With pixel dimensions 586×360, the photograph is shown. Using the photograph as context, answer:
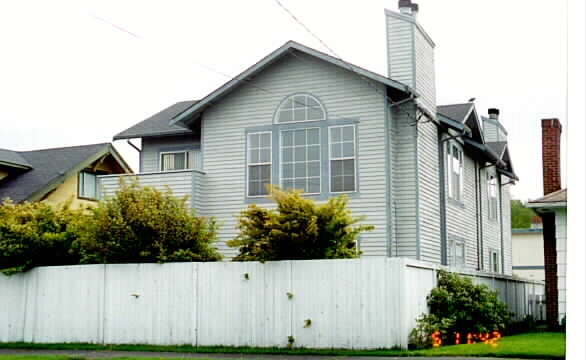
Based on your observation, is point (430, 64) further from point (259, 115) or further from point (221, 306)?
point (221, 306)

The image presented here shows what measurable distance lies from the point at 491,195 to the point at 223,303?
665 inches

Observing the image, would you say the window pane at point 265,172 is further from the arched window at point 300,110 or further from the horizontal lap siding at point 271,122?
the arched window at point 300,110

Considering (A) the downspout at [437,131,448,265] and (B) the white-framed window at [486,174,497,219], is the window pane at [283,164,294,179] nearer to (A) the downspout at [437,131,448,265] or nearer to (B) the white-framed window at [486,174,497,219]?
(A) the downspout at [437,131,448,265]

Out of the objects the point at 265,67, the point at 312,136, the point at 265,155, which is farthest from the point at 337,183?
the point at 265,67

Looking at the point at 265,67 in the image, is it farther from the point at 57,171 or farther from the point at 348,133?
the point at 57,171

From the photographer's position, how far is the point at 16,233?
17.0 metres

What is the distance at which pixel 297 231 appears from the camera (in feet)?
46.6

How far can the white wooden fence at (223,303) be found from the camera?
1353 cm

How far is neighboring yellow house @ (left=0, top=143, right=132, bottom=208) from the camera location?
28.1 meters

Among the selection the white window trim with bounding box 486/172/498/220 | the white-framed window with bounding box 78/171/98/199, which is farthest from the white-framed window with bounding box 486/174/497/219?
the white-framed window with bounding box 78/171/98/199

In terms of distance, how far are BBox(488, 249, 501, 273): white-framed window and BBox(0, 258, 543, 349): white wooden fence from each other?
1303cm

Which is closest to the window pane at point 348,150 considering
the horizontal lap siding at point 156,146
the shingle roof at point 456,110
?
the shingle roof at point 456,110

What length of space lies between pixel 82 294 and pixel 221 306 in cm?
355

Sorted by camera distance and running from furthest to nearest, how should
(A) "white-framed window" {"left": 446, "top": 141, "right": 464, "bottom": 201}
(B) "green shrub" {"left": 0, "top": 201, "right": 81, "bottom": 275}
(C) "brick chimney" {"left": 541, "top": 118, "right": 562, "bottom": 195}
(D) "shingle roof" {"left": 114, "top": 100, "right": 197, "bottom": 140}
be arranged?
(D) "shingle roof" {"left": 114, "top": 100, "right": 197, "bottom": 140}, (A) "white-framed window" {"left": 446, "top": 141, "right": 464, "bottom": 201}, (C) "brick chimney" {"left": 541, "top": 118, "right": 562, "bottom": 195}, (B) "green shrub" {"left": 0, "top": 201, "right": 81, "bottom": 275}
